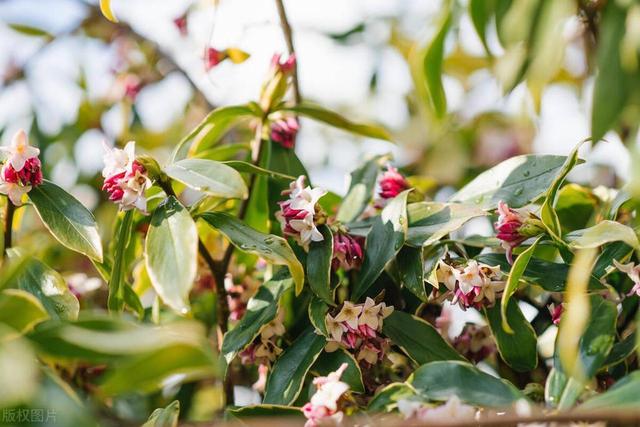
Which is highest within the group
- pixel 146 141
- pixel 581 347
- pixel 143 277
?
pixel 581 347

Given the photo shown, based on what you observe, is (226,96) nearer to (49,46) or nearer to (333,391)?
(49,46)

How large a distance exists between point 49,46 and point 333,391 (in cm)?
119

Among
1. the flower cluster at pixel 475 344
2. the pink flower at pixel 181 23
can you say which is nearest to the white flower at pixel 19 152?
the flower cluster at pixel 475 344

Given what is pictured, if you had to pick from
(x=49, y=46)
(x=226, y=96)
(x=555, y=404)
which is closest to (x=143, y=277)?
(x=555, y=404)

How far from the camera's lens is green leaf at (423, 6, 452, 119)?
88 cm

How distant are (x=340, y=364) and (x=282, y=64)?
0.34m

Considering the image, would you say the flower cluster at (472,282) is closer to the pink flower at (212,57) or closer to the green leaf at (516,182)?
the green leaf at (516,182)

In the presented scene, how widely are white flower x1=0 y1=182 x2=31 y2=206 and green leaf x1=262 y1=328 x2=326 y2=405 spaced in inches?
10.6

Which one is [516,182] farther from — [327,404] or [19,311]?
[19,311]

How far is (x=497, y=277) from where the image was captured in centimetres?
74

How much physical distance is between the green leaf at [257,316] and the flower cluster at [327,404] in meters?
0.09

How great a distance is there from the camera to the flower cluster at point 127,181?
74cm

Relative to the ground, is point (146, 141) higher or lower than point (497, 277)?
lower

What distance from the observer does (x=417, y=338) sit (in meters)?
0.74
